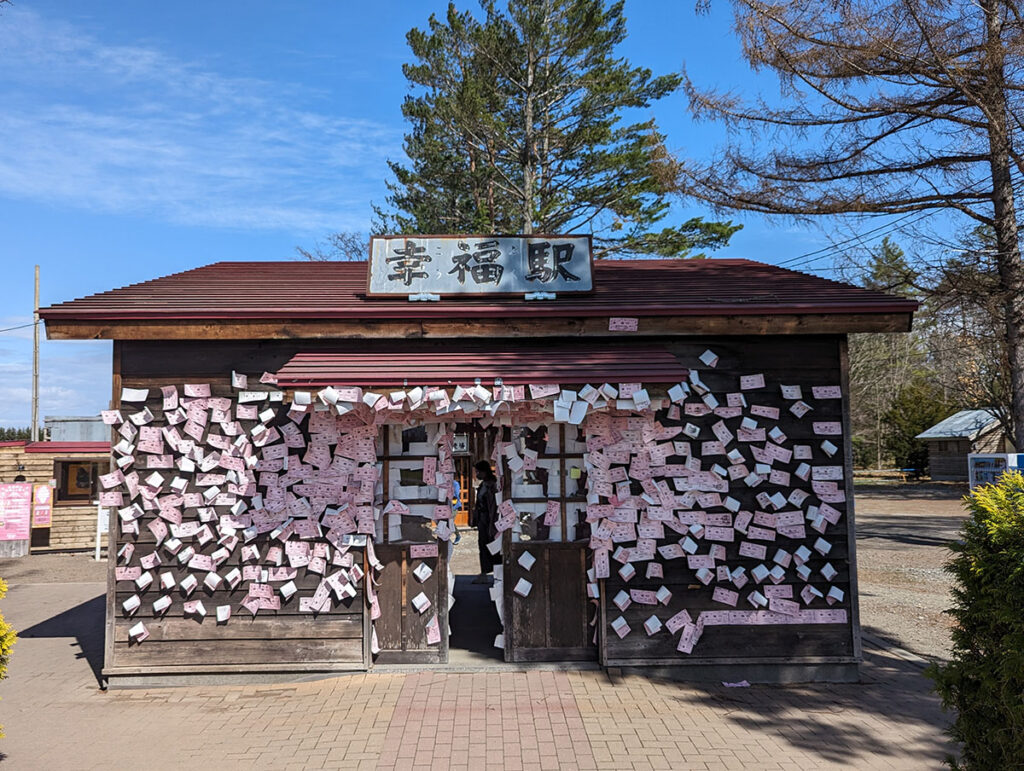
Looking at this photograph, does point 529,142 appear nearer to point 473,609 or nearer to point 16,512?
point 473,609

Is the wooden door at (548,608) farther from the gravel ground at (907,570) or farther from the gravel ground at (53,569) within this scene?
the gravel ground at (53,569)

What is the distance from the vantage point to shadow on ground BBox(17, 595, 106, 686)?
739cm

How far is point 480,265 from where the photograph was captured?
6.82 meters

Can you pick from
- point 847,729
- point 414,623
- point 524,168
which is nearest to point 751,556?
point 847,729

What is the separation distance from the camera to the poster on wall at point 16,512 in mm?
14820

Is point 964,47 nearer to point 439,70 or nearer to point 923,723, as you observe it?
point 923,723

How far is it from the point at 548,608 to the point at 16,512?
1435cm

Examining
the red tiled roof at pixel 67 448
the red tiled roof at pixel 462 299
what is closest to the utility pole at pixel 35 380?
the red tiled roof at pixel 67 448

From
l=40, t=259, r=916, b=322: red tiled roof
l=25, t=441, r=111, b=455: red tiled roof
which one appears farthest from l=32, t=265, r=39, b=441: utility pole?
l=40, t=259, r=916, b=322: red tiled roof

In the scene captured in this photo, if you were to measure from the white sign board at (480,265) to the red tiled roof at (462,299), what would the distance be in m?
0.16

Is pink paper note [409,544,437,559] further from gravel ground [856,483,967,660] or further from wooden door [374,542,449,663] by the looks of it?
gravel ground [856,483,967,660]

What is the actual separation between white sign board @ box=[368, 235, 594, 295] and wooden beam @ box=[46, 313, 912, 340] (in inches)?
19.2

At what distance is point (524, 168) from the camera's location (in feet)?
68.6

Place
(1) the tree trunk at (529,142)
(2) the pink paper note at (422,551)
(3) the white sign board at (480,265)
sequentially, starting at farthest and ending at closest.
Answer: (1) the tree trunk at (529,142)
(3) the white sign board at (480,265)
(2) the pink paper note at (422,551)
